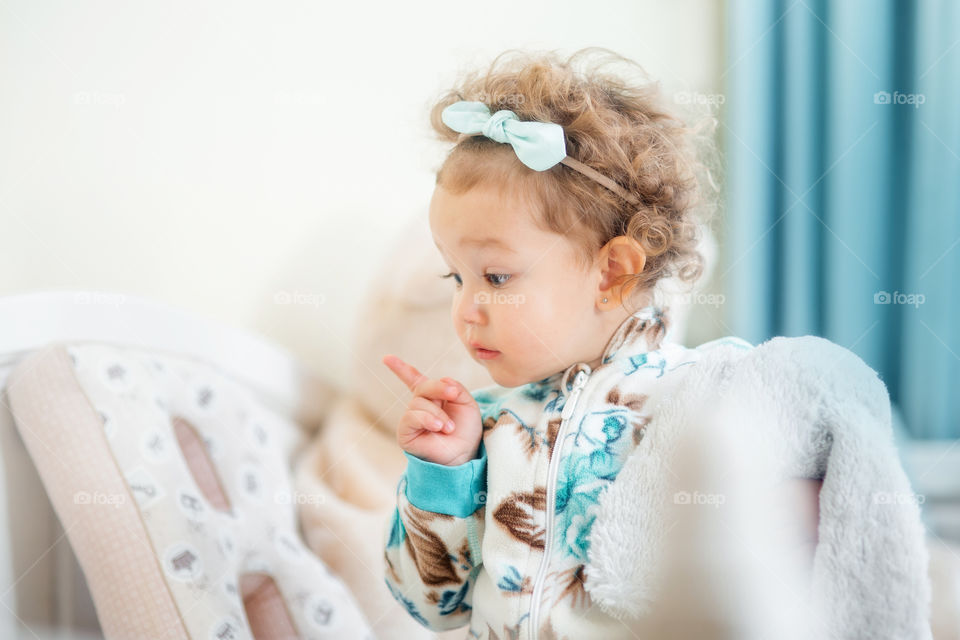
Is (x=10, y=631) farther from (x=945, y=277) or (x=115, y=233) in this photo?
(x=945, y=277)

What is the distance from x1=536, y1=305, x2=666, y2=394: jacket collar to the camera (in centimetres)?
71

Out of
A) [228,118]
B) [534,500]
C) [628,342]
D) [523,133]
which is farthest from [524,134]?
[228,118]

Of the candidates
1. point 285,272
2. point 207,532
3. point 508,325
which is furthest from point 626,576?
point 285,272

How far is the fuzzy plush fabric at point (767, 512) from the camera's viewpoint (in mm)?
549

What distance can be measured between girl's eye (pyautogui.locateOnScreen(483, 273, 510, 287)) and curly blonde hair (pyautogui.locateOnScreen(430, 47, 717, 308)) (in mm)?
59

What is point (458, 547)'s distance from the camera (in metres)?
0.71

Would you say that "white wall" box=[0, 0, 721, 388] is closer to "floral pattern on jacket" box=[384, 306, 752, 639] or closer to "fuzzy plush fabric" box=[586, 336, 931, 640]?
"floral pattern on jacket" box=[384, 306, 752, 639]

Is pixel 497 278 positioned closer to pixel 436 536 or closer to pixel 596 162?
pixel 596 162

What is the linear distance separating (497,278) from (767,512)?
301 mm

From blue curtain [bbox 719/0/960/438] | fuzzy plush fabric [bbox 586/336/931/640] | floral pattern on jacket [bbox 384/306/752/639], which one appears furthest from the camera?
blue curtain [bbox 719/0/960/438]

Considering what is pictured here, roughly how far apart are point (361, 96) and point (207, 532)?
0.64 metres

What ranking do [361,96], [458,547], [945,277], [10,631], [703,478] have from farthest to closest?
[361,96] < [945,277] < [10,631] < [458,547] < [703,478]

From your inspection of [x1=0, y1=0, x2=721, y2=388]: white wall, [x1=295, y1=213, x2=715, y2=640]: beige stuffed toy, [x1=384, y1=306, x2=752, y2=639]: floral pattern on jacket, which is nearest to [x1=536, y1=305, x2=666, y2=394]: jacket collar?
[x1=384, y1=306, x2=752, y2=639]: floral pattern on jacket

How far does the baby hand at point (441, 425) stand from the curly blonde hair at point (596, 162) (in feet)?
0.58
